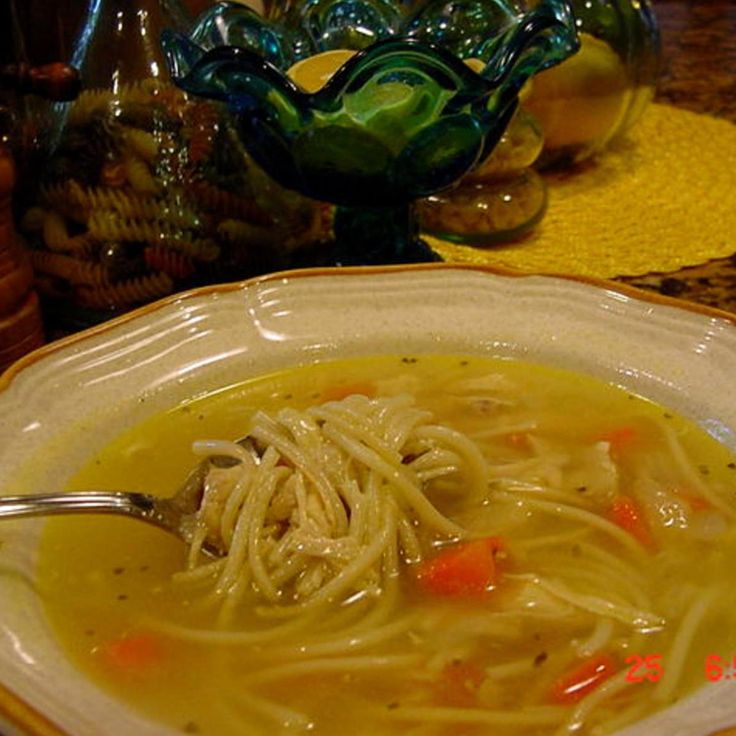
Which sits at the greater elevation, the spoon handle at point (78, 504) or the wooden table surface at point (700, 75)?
the spoon handle at point (78, 504)

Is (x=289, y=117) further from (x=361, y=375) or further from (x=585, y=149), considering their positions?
→ (x=585, y=149)

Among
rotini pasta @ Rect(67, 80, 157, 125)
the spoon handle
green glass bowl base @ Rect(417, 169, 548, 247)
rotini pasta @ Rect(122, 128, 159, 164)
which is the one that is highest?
rotini pasta @ Rect(67, 80, 157, 125)

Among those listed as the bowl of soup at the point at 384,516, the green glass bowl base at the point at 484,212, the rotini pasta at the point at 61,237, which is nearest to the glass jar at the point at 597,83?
the green glass bowl base at the point at 484,212

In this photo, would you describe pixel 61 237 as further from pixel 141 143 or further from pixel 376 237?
pixel 376 237

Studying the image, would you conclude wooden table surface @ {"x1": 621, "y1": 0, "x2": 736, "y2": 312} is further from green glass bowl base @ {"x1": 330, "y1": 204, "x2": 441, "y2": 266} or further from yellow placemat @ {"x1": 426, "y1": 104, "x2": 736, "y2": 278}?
green glass bowl base @ {"x1": 330, "y1": 204, "x2": 441, "y2": 266}

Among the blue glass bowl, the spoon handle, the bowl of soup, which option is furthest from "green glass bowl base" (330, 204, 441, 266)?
the spoon handle

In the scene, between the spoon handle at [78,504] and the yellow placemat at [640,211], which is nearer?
the spoon handle at [78,504]

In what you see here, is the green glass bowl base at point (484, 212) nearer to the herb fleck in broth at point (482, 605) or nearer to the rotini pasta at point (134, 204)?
the rotini pasta at point (134, 204)

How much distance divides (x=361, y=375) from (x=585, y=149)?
3.83 feet

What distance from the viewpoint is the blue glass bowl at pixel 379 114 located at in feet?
5.49

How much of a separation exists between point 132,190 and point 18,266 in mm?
253

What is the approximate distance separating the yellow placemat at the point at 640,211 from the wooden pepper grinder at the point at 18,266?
79 cm

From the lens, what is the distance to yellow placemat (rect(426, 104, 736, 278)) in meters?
2.07

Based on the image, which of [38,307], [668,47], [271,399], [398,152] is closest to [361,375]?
[271,399]
